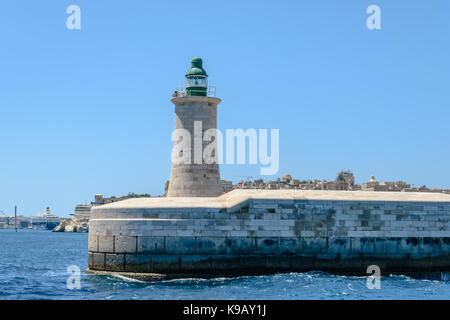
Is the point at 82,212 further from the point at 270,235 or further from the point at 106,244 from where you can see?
the point at 270,235

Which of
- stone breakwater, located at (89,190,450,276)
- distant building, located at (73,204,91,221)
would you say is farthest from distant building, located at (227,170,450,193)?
stone breakwater, located at (89,190,450,276)

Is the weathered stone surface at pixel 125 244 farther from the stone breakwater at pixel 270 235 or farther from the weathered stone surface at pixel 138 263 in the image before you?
the weathered stone surface at pixel 138 263

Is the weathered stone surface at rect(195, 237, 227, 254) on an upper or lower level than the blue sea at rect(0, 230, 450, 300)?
upper

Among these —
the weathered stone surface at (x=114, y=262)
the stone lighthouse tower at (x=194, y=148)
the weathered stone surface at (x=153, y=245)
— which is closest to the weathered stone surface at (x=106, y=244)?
the weathered stone surface at (x=114, y=262)

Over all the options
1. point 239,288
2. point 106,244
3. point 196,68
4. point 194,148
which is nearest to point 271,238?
point 239,288

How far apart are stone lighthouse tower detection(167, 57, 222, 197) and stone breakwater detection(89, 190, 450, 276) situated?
465 centimetres

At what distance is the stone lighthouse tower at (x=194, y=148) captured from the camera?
2855 centimetres

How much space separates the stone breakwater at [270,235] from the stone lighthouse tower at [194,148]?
15.3ft

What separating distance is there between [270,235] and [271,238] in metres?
0.12

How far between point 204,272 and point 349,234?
5.44m

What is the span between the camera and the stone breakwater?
72.9 ft

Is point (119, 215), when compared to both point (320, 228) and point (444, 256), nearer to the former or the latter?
point (320, 228)

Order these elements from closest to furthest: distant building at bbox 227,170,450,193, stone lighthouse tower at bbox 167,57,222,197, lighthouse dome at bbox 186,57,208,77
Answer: stone lighthouse tower at bbox 167,57,222,197 → lighthouse dome at bbox 186,57,208,77 → distant building at bbox 227,170,450,193

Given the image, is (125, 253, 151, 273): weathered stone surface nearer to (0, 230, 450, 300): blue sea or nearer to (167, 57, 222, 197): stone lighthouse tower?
(0, 230, 450, 300): blue sea
